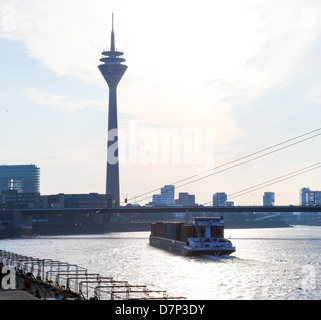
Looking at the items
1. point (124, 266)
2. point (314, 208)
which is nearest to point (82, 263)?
point (124, 266)

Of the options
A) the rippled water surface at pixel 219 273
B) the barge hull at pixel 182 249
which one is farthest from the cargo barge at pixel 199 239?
the rippled water surface at pixel 219 273

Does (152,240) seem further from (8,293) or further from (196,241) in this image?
(8,293)

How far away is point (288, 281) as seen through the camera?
257 ft

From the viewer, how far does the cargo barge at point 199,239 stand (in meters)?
123

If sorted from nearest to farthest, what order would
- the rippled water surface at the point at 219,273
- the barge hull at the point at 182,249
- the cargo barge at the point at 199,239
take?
the rippled water surface at the point at 219,273, the barge hull at the point at 182,249, the cargo barge at the point at 199,239

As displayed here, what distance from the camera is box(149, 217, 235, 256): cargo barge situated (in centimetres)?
12294

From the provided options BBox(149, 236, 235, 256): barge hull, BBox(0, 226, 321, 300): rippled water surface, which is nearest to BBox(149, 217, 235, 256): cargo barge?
BBox(149, 236, 235, 256): barge hull

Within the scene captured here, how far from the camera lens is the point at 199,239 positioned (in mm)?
127188

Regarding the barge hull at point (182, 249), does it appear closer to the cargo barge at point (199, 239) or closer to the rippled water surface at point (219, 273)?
the cargo barge at point (199, 239)

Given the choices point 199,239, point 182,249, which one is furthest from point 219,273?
point 182,249

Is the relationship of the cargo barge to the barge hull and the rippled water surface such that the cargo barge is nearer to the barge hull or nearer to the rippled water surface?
the barge hull

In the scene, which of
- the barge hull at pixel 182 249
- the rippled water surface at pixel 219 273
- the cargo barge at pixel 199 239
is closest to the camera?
the rippled water surface at pixel 219 273
